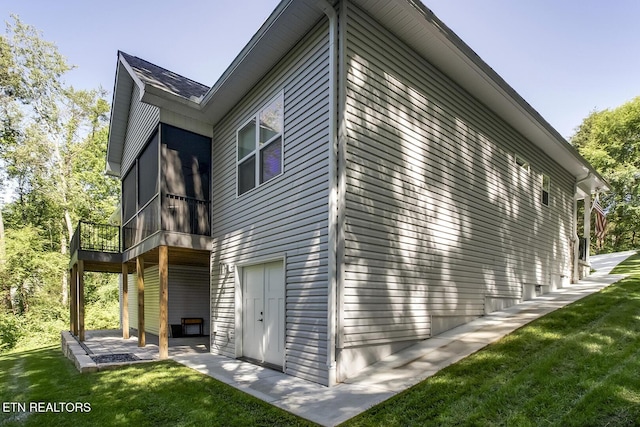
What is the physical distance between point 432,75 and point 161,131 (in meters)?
Result: 5.81

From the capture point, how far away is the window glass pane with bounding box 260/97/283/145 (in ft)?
22.6

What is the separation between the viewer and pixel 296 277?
5.92 meters


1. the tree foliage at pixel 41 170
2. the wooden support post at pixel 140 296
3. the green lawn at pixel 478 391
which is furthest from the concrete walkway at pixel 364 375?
the tree foliage at pixel 41 170

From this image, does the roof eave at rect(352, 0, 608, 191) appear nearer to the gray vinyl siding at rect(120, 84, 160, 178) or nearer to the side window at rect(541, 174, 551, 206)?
the side window at rect(541, 174, 551, 206)

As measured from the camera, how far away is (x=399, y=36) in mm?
6418

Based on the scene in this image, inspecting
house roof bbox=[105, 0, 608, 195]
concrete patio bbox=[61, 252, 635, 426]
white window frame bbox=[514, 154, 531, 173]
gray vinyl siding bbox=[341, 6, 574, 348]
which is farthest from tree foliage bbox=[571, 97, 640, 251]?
concrete patio bbox=[61, 252, 635, 426]

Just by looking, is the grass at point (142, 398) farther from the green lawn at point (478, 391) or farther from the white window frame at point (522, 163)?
the white window frame at point (522, 163)

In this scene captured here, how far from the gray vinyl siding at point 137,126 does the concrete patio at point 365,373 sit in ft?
17.6

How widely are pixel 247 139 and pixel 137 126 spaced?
16.2 feet

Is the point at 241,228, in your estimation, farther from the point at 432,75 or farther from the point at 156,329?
the point at 156,329

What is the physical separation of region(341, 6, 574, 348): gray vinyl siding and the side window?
2.00 meters

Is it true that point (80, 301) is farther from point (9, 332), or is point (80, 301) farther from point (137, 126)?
point (9, 332)

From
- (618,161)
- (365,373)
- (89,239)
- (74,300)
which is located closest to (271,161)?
(365,373)

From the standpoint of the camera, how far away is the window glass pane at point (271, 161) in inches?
267
